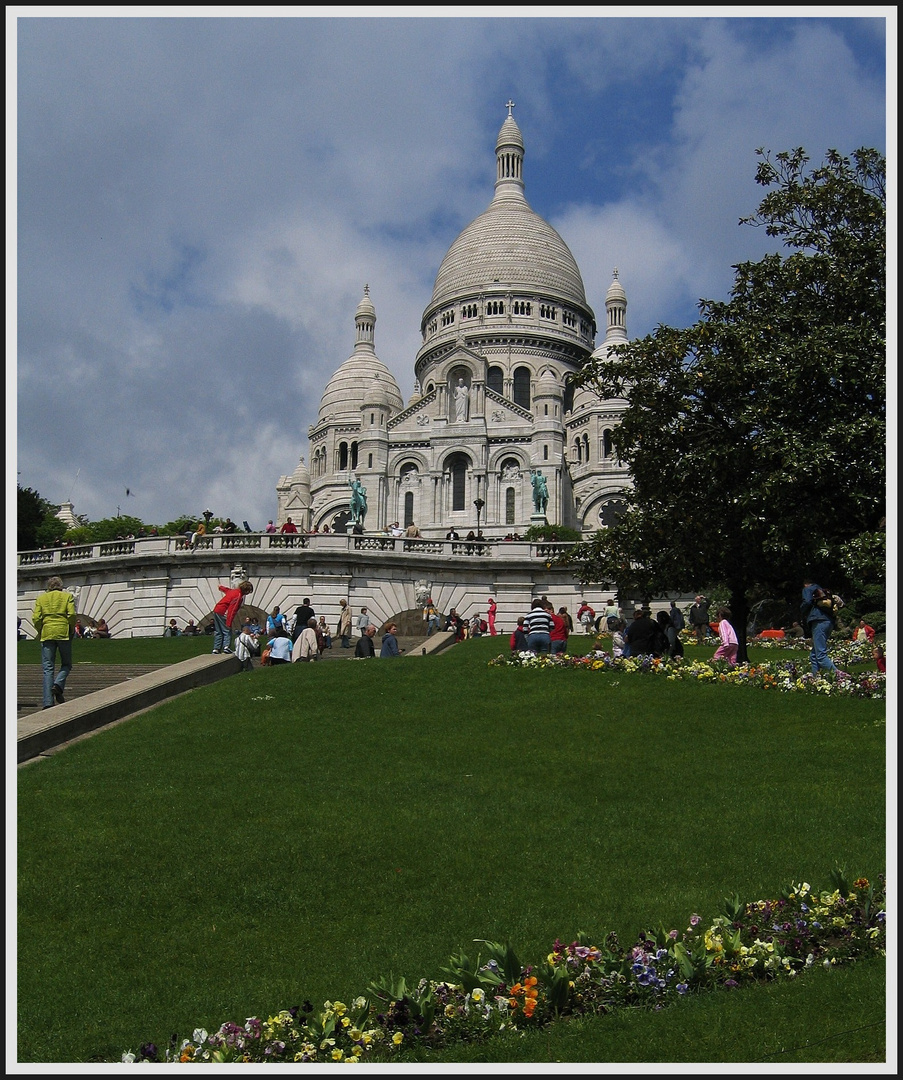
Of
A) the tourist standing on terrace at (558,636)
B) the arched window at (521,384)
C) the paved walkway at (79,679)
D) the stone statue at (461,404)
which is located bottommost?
the paved walkway at (79,679)

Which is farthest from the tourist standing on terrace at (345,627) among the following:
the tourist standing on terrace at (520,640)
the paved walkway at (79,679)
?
the paved walkway at (79,679)

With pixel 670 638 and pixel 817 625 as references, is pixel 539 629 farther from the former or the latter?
pixel 817 625

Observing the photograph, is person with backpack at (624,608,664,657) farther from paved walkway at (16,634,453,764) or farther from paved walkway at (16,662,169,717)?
paved walkway at (16,662,169,717)

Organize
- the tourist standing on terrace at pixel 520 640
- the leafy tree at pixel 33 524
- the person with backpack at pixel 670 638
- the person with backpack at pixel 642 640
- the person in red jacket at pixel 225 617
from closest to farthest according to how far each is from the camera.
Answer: the person with backpack at pixel 642 640
the person with backpack at pixel 670 638
the tourist standing on terrace at pixel 520 640
the person in red jacket at pixel 225 617
the leafy tree at pixel 33 524

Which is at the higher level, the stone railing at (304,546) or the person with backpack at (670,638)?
the stone railing at (304,546)

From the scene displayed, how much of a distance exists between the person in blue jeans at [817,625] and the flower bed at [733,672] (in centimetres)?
23

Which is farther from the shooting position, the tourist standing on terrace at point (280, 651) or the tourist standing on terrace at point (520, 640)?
the tourist standing on terrace at point (520, 640)

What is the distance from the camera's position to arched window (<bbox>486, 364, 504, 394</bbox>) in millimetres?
94250

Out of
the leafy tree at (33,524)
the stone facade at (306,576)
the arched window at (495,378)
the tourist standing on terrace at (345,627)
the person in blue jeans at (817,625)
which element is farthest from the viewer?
the arched window at (495,378)

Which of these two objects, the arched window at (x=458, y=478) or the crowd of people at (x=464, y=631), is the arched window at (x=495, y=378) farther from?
the crowd of people at (x=464, y=631)

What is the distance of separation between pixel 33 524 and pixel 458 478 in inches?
1168

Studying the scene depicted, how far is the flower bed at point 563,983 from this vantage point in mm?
6895

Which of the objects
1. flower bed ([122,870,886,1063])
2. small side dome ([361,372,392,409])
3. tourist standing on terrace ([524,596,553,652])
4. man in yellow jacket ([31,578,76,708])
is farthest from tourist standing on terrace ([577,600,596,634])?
small side dome ([361,372,392,409])

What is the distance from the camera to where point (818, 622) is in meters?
17.5
